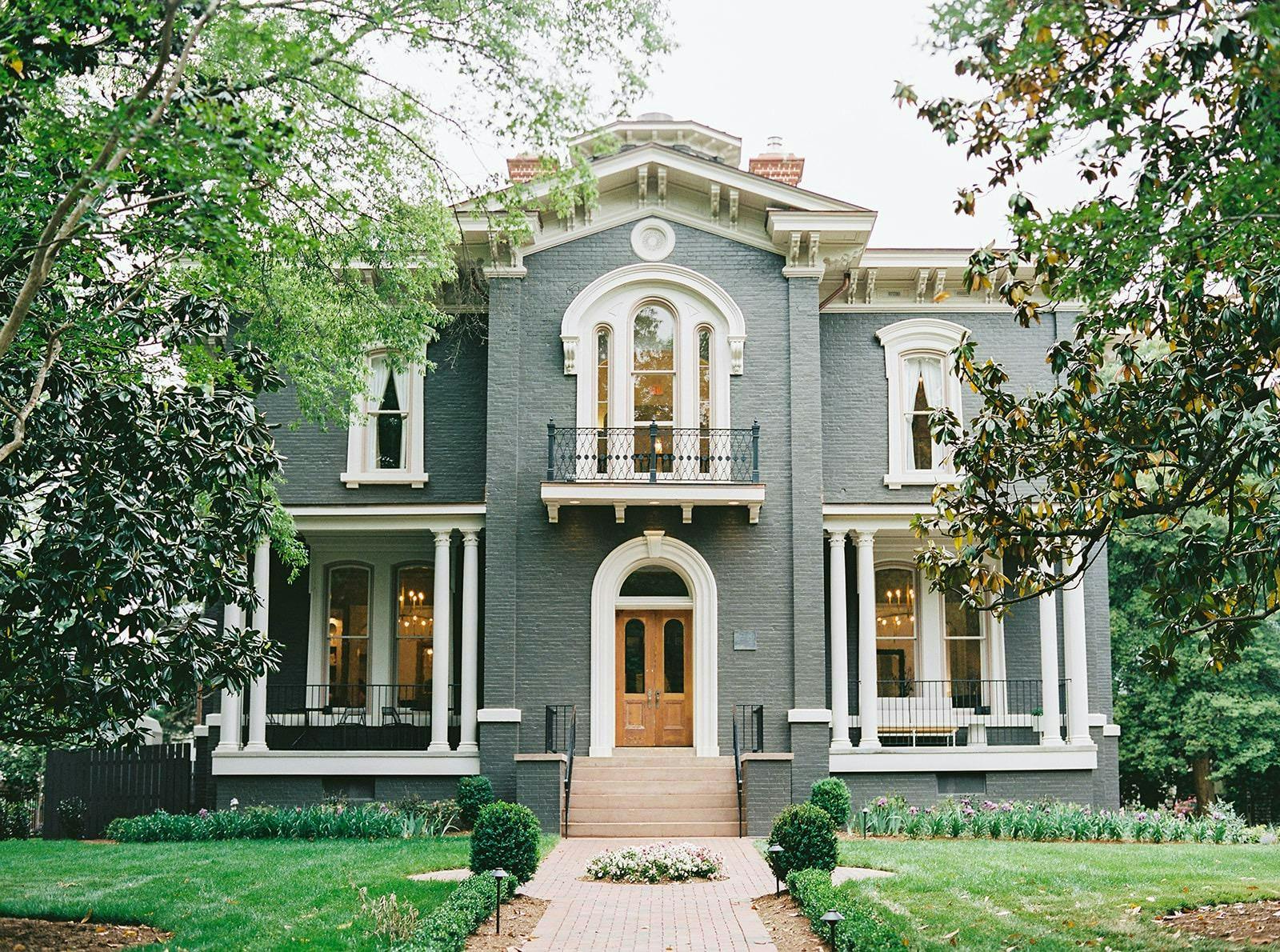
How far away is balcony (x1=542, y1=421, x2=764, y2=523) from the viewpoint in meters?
19.4

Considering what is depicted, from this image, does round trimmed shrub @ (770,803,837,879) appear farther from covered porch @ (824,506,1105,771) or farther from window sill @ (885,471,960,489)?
window sill @ (885,471,960,489)

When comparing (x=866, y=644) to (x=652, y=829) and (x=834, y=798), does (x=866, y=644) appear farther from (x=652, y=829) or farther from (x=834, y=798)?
Answer: (x=652, y=829)

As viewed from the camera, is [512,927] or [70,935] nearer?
[70,935]

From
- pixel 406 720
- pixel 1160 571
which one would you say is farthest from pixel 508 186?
pixel 406 720

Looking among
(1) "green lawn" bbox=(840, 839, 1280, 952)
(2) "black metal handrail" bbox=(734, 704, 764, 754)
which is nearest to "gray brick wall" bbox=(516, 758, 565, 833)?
(2) "black metal handrail" bbox=(734, 704, 764, 754)

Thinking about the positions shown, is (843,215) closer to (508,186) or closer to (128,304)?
(508,186)

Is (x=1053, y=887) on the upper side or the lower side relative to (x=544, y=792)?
lower

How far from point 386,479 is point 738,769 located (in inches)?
287

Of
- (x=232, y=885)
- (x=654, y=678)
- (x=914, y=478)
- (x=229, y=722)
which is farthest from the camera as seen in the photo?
(x=914, y=478)

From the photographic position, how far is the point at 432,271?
1566cm

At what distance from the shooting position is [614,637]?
20.3m

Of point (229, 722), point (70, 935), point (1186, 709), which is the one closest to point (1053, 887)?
point (70, 935)

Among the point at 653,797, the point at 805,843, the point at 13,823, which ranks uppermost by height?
the point at 805,843

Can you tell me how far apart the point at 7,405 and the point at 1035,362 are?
16.5m
